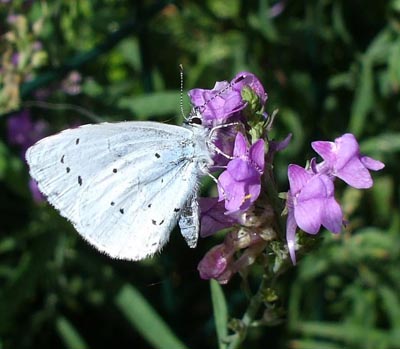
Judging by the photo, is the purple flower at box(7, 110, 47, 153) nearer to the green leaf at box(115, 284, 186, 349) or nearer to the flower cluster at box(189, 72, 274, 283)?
the green leaf at box(115, 284, 186, 349)

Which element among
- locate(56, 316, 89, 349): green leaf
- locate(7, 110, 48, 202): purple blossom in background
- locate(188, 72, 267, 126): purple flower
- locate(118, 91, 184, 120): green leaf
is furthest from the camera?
locate(7, 110, 48, 202): purple blossom in background

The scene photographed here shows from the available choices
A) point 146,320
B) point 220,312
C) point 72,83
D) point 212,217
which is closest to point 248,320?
point 220,312

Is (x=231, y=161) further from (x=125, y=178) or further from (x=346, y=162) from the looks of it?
(x=125, y=178)

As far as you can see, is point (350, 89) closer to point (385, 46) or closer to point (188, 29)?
point (385, 46)

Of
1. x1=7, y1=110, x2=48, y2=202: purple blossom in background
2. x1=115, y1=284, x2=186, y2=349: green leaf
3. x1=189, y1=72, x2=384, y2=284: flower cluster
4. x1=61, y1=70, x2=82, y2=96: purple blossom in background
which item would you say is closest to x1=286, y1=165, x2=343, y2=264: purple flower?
x1=189, y1=72, x2=384, y2=284: flower cluster

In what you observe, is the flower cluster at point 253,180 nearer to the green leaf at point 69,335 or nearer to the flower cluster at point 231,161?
the flower cluster at point 231,161

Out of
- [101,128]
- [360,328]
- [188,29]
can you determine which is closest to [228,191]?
[101,128]

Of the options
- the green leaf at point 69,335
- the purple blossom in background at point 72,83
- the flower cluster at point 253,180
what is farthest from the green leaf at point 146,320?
the flower cluster at point 253,180
